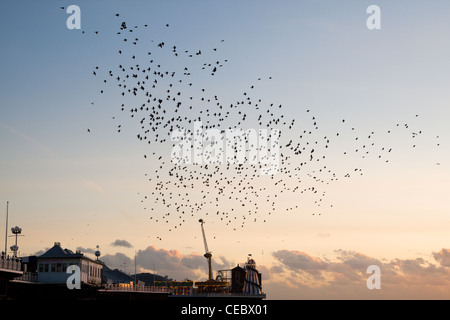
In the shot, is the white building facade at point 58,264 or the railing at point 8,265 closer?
the railing at point 8,265

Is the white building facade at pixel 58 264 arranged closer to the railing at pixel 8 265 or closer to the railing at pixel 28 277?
the railing at pixel 28 277

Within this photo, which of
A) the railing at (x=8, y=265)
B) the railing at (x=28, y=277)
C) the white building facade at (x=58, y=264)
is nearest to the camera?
the railing at (x=8, y=265)

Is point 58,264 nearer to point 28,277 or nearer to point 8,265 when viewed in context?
point 28,277

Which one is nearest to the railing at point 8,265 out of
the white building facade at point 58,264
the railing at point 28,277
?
the railing at point 28,277

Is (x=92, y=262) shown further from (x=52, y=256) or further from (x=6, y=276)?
(x=6, y=276)

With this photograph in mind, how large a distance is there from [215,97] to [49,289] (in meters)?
106

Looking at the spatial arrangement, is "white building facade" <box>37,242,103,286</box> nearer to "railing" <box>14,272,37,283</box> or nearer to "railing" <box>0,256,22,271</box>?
"railing" <box>14,272,37,283</box>

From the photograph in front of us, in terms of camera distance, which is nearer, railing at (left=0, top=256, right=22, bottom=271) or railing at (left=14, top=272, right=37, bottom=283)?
railing at (left=0, top=256, right=22, bottom=271)

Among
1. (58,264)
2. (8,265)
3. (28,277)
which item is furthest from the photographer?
(58,264)

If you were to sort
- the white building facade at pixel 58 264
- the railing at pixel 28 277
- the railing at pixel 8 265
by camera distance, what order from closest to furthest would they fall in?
1. the railing at pixel 8 265
2. the railing at pixel 28 277
3. the white building facade at pixel 58 264

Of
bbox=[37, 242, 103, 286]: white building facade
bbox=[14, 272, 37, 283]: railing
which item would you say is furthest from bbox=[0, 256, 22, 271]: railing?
bbox=[37, 242, 103, 286]: white building facade

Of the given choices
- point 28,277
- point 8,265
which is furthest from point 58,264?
point 8,265
